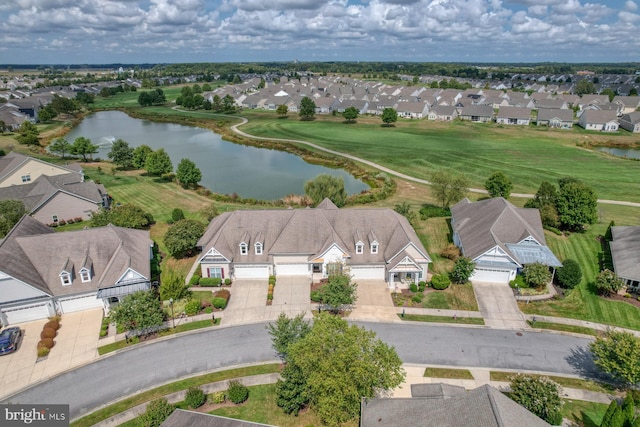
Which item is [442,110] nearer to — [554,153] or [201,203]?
[554,153]

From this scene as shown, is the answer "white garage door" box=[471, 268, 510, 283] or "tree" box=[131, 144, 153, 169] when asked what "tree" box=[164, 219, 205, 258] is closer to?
"white garage door" box=[471, 268, 510, 283]

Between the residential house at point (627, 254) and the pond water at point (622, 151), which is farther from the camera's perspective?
the pond water at point (622, 151)

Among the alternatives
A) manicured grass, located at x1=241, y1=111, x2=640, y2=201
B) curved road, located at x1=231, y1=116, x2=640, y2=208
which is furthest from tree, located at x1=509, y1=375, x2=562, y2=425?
manicured grass, located at x1=241, y1=111, x2=640, y2=201

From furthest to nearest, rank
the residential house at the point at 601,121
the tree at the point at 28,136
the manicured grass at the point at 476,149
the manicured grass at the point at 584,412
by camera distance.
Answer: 1. the residential house at the point at 601,121
2. the tree at the point at 28,136
3. the manicured grass at the point at 476,149
4. the manicured grass at the point at 584,412

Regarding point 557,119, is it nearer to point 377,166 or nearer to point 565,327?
point 377,166

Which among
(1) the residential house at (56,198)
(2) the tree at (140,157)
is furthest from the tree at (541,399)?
(2) the tree at (140,157)

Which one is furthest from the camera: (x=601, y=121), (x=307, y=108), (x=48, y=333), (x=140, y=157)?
(x=307, y=108)

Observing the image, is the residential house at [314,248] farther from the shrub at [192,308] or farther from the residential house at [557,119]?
the residential house at [557,119]

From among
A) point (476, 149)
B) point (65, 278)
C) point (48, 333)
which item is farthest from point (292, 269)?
point (476, 149)
